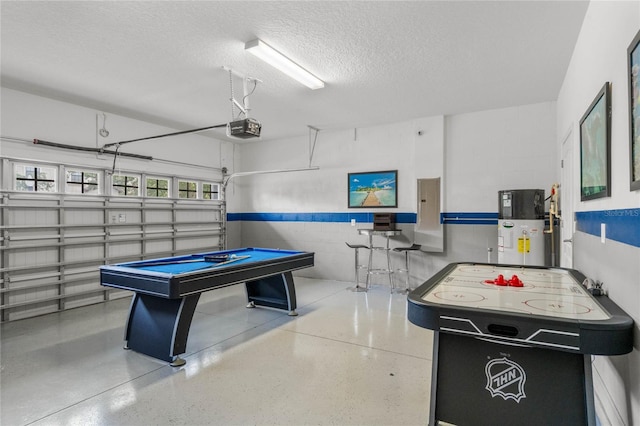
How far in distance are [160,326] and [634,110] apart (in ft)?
12.8

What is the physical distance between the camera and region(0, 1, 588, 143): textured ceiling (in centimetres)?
301

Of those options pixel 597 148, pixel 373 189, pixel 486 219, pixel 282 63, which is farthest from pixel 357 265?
pixel 597 148

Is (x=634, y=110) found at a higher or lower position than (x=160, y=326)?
higher

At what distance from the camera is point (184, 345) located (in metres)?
3.42

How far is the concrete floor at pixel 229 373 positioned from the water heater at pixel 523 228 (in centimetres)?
184

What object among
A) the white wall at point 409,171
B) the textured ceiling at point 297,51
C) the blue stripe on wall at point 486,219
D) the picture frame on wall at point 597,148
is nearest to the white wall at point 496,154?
the white wall at point 409,171

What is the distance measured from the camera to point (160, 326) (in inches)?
137

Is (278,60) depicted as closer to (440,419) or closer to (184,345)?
(184,345)

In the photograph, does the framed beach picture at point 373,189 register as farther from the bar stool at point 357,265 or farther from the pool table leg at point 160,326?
the pool table leg at point 160,326

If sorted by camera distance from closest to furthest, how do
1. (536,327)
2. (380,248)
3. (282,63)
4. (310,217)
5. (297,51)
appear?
(536,327), (297,51), (282,63), (380,248), (310,217)

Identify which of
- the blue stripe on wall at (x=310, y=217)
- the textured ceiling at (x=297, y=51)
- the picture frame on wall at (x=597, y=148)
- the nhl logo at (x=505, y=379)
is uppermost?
the textured ceiling at (x=297, y=51)

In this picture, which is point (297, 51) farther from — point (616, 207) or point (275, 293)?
point (275, 293)

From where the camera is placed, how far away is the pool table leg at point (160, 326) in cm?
335

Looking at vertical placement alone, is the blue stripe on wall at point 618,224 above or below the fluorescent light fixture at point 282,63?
below
